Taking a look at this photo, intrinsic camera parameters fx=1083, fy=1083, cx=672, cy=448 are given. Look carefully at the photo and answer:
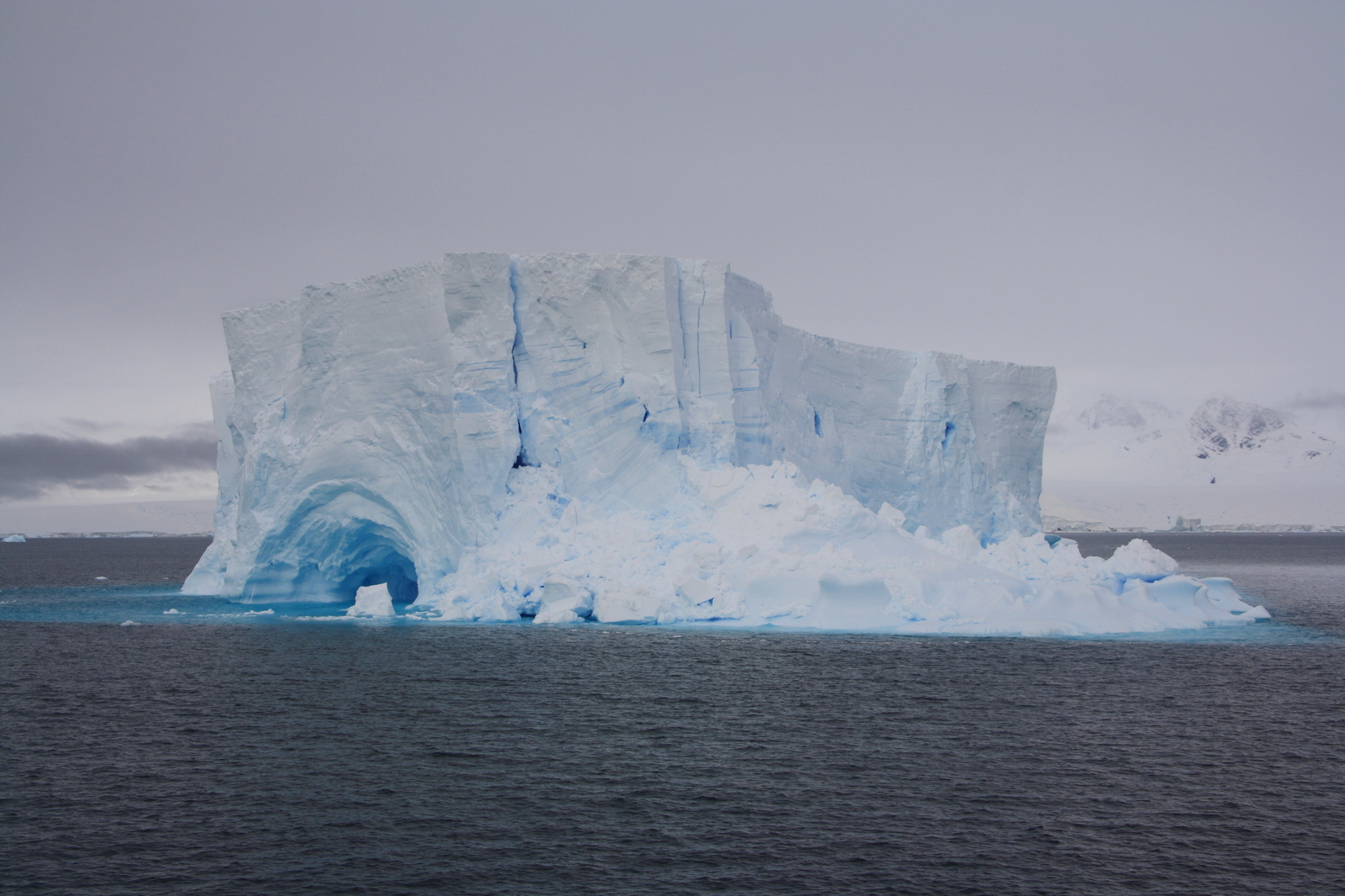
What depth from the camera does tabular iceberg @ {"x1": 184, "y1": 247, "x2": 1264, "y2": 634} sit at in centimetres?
2197

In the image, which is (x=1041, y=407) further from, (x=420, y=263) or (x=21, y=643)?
(x=21, y=643)

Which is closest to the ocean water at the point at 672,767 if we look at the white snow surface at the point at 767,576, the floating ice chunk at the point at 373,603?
the white snow surface at the point at 767,576

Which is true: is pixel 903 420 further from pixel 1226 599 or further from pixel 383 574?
pixel 383 574

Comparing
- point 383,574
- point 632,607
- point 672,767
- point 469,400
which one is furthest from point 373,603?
point 672,767

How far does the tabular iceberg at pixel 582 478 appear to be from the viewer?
22.0 m

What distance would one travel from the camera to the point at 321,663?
1748 centimetres

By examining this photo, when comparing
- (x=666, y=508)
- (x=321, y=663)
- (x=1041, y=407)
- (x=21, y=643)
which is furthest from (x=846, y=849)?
(x=1041, y=407)

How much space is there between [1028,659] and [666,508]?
9.29 m

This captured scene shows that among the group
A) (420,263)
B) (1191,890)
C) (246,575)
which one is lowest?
(1191,890)

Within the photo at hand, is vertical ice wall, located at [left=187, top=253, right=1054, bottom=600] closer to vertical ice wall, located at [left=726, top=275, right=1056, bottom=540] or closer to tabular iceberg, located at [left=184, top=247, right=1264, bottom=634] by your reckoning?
tabular iceberg, located at [left=184, top=247, right=1264, bottom=634]

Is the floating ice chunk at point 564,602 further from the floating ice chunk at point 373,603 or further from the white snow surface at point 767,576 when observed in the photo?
the floating ice chunk at point 373,603

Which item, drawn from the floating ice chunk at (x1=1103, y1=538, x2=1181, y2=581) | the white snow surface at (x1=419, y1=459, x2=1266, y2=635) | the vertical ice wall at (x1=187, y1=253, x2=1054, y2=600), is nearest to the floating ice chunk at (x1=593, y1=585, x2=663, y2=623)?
the white snow surface at (x1=419, y1=459, x2=1266, y2=635)

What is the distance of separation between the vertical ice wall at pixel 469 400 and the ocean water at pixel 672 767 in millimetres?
6186

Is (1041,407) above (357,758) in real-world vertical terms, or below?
above
